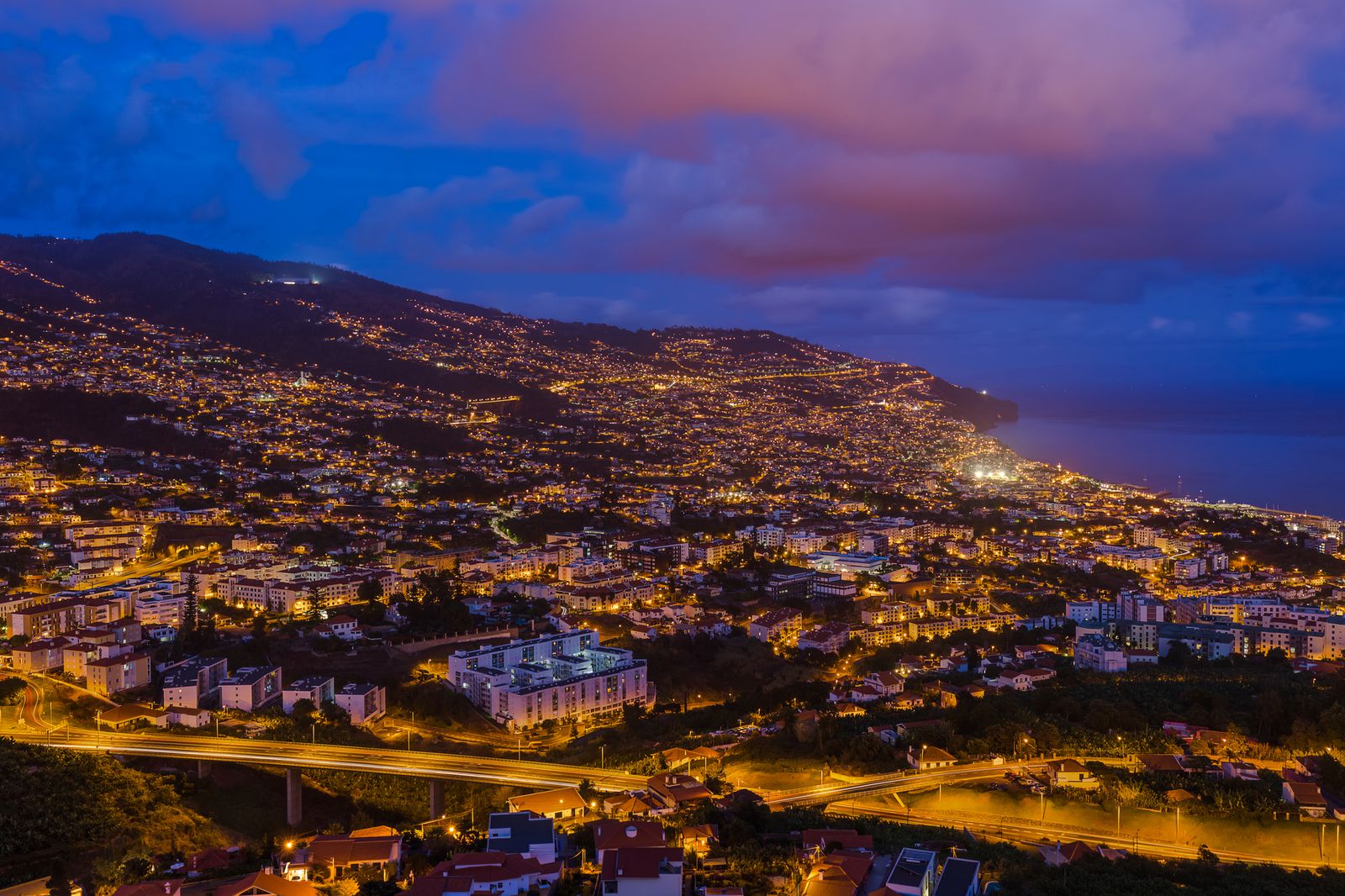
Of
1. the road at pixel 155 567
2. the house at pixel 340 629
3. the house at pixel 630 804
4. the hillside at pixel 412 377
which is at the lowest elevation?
the house at pixel 630 804

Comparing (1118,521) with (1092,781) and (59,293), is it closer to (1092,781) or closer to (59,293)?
(1092,781)

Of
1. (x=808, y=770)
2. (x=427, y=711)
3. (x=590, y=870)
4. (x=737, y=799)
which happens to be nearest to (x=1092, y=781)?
(x=808, y=770)

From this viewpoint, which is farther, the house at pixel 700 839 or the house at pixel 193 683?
the house at pixel 193 683

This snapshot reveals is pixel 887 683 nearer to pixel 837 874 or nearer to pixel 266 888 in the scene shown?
pixel 837 874

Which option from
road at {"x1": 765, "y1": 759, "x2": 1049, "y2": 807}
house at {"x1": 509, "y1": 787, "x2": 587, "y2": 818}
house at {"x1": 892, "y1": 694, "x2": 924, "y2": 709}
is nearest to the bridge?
house at {"x1": 509, "y1": 787, "x2": 587, "y2": 818}

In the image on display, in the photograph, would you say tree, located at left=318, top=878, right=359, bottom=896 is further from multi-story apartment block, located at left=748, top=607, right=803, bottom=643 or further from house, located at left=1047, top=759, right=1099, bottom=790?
multi-story apartment block, located at left=748, top=607, right=803, bottom=643

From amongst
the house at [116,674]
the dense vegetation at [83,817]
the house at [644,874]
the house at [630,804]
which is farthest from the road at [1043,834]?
the house at [116,674]

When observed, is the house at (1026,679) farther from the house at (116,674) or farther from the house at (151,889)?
the house at (116,674)
